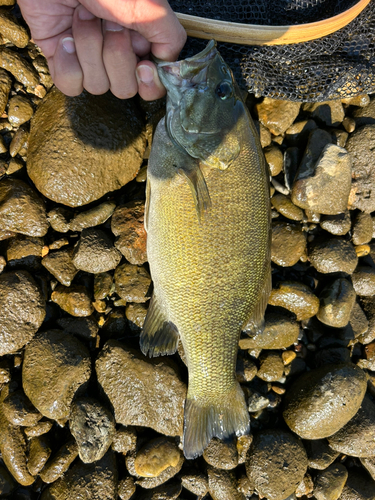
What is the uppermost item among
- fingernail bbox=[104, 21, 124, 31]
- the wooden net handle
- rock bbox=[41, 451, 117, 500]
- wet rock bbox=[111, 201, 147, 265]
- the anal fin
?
fingernail bbox=[104, 21, 124, 31]

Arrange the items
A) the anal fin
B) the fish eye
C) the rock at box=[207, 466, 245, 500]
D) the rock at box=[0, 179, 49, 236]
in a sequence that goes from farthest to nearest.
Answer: the rock at box=[207, 466, 245, 500] < the rock at box=[0, 179, 49, 236] < the anal fin < the fish eye

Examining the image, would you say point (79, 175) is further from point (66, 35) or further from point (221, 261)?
point (221, 261)

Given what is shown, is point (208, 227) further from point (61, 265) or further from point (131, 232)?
point (61, 265)

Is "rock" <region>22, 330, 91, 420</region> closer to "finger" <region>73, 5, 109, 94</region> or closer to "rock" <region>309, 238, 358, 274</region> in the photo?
"finger" <region>73, 5, 109, 94</region>

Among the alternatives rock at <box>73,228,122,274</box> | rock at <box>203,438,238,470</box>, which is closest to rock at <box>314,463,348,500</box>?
rock at <box>203,438,238,470</box>

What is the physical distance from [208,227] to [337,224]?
1898mm

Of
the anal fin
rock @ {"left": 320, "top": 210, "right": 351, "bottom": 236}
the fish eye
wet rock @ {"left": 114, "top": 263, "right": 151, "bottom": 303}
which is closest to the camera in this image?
the fish eye

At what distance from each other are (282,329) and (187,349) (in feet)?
4.16

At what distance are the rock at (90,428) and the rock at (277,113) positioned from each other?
3.43m

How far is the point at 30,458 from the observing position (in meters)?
2.79

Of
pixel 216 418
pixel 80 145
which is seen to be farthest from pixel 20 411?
pixel 80 145

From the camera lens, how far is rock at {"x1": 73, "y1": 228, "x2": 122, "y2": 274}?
291cm

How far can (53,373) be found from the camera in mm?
2758

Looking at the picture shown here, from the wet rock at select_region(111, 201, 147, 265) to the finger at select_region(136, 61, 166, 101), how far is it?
1.03 metres
